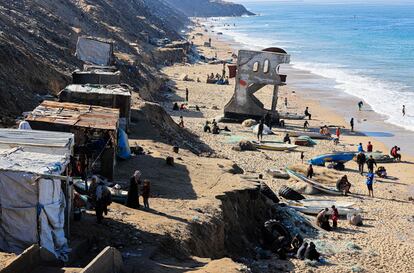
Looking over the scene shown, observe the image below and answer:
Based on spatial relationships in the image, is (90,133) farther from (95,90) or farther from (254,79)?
(254,79)

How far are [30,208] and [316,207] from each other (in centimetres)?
1161

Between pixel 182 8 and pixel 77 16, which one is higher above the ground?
pixel 182 8

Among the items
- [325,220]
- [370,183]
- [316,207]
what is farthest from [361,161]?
[325,220]

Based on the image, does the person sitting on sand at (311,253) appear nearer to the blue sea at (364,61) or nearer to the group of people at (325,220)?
the group of people at (325,220)

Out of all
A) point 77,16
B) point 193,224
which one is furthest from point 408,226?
point 77,16

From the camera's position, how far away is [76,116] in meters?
17.3

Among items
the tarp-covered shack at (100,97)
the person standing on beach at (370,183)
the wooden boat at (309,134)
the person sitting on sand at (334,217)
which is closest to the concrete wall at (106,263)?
the person sitting on sand at (334,217)

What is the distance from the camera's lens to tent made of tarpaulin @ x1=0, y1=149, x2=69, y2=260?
11.0 metres

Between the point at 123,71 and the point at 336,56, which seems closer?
the point at 123,71

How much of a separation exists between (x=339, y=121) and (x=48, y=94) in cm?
1929

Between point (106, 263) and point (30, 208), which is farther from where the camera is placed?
point (30, 208)

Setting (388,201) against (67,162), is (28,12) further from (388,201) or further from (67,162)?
(67,162)

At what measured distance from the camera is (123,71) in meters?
38.0

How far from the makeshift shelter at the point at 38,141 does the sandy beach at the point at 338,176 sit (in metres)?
6.06
